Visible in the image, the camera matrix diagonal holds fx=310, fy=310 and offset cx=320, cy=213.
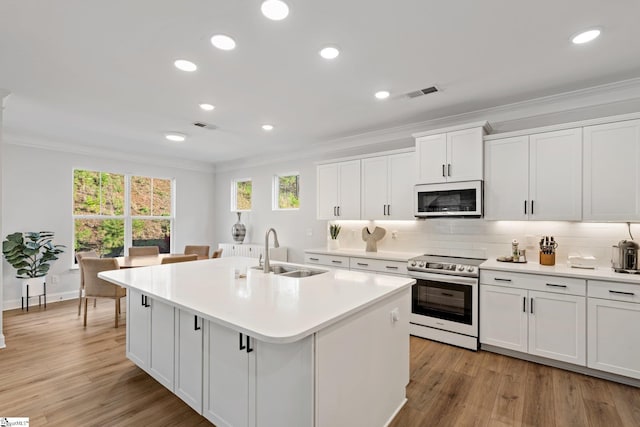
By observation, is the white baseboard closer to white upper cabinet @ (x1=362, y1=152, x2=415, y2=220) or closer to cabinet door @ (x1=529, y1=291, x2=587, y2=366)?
white upper cabinet @ (x1=362, y1=152, x2=415, y2=220)

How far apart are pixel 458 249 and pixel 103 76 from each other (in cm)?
420

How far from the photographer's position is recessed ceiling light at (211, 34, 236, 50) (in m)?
2.16

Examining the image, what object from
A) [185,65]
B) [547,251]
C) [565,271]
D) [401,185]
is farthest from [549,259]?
[185,65]

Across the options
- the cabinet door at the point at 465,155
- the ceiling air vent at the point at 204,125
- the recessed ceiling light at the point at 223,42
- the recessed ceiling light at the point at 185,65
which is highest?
the recessed ceiling light at the point at 223,42

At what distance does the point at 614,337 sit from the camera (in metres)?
2.60

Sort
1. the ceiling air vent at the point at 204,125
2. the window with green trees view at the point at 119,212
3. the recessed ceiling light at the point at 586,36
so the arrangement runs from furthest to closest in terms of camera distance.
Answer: the window with green trees view at the point at 119,212 < the ceiling air vent at the point at 204,125 < the recessed ceiling light at the point at 586,36

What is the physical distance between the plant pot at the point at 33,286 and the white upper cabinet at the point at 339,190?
4278mm

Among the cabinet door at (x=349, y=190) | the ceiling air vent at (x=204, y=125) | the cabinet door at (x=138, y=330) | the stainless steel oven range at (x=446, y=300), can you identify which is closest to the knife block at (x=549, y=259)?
the stainless steel oven range at (x=446, y=300)

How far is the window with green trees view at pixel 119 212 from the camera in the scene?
545 cm

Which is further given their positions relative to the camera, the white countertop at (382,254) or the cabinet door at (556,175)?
the white countertop at (382,254)

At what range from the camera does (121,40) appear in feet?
7.19

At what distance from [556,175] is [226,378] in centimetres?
341

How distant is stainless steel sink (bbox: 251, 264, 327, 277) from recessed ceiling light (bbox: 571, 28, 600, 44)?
2533 millimetres

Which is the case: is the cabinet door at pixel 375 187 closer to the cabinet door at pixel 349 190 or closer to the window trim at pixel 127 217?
the cabinet door at pixel 349 190
